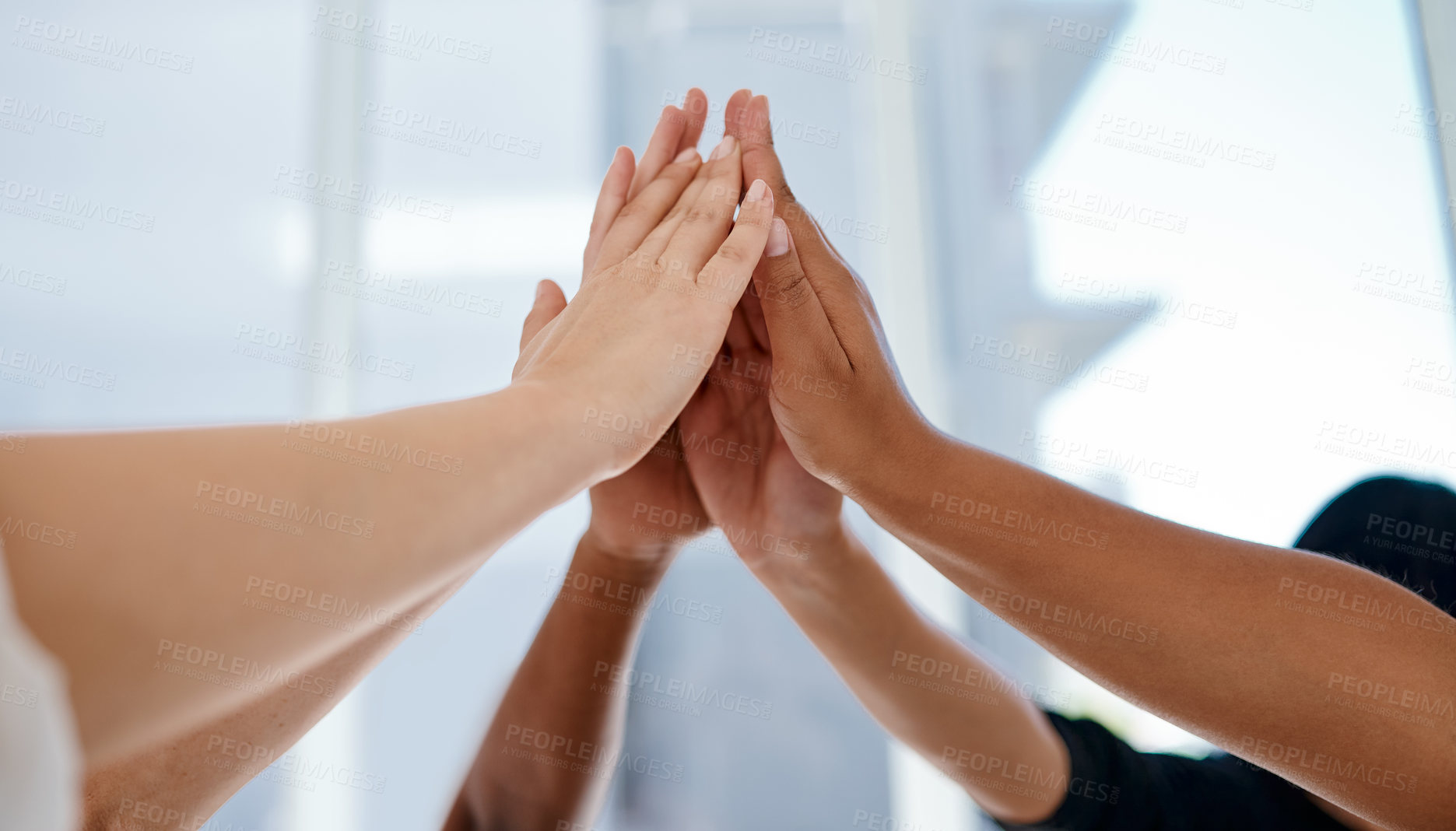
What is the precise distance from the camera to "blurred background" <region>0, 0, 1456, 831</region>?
1573 millimetres

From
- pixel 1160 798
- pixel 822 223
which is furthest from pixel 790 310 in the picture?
pixel 822 223

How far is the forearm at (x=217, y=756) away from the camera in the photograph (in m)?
0.57

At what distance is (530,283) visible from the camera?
5.81 ft

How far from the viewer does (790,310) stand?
75 cm

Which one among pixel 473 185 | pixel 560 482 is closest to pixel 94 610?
pixel 560 482

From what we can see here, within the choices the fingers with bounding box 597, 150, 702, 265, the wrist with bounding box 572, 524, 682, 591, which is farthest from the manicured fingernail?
the wrist with bounding box 572, 524, 682, 591

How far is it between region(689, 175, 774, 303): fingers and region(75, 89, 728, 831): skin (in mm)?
199

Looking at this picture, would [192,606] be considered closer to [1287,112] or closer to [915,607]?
[915,607]

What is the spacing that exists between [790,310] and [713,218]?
0.15 m

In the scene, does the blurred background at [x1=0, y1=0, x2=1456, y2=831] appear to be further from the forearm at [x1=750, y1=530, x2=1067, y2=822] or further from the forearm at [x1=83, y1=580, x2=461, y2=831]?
the forearm at [x1=83, y1=580, x2=461, y2=831]

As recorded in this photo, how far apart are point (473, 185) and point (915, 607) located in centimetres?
142

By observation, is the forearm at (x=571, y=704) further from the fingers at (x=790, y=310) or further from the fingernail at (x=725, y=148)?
the fingernail at (x=725, y=148)

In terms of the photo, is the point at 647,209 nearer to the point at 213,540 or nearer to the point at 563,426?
the point at 563,426

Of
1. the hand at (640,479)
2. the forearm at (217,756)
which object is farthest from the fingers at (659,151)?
the forearm at (217,756)
